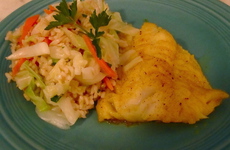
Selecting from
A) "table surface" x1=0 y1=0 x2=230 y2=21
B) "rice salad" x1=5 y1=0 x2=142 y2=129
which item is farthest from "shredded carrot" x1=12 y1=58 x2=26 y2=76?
"table surface" x1=0 y1=0 x2=230 y2=21

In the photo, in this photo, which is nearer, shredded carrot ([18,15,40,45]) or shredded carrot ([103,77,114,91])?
shredded carrot ([103,77,114,91])

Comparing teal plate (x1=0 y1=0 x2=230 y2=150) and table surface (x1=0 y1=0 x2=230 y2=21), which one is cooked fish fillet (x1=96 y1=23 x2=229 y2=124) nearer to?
teal plate (x1=0 y1=0 x2=230 y2=150)

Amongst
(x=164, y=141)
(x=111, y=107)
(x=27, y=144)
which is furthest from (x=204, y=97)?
(x=27, y=144)

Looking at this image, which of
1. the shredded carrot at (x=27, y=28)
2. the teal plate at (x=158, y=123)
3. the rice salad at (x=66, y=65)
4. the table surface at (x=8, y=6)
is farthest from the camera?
the table surface at (x=8, y=6)

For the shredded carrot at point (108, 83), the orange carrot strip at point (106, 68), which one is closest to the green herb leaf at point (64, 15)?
the orange carrot strip at point (106, 68)

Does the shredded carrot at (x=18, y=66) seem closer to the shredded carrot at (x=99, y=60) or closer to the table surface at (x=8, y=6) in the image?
the shredded carrot at (x=99, y=60)

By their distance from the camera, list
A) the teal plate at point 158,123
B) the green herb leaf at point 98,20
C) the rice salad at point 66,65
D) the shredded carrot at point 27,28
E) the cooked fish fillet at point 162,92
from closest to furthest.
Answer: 1. the teal plate at point 158,123
2. the cooked fish fillet at point 162,92
3. the rice salad at point 66,65
4. the green herb leaf at point 98,20
5. the shredded carrot at point 27,28

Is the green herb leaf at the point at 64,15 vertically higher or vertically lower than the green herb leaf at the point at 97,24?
higher
